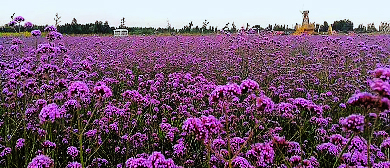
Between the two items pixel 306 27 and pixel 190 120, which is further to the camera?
pixel 306 27

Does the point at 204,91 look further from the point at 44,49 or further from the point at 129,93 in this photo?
the point at 44,49

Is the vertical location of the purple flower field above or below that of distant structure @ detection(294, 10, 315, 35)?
below

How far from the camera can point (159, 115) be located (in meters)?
4.92

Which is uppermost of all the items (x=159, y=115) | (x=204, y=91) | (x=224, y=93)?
(x=224, y=93)

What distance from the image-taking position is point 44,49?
3.89 m

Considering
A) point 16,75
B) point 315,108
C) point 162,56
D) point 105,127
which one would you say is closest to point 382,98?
point 315,108

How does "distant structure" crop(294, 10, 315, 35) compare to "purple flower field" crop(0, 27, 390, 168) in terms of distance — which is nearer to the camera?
"purple flower field" crop(0, 27, 390, 168)

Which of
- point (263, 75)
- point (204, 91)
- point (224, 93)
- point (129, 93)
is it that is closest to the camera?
point (224, 93)

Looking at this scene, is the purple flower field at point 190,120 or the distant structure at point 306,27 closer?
the purple flower field at point 190,120

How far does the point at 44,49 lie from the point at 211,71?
3481 millimetres

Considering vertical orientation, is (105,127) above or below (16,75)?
below

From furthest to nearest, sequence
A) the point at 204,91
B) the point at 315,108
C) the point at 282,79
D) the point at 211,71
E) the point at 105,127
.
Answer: the point at 211,71, the point at 282,79, the point at 204,91, the point at 105,127, the point at 315,108

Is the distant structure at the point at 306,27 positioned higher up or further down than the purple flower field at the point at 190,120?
higher up

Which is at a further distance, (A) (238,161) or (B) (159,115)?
(B) (159,115)
